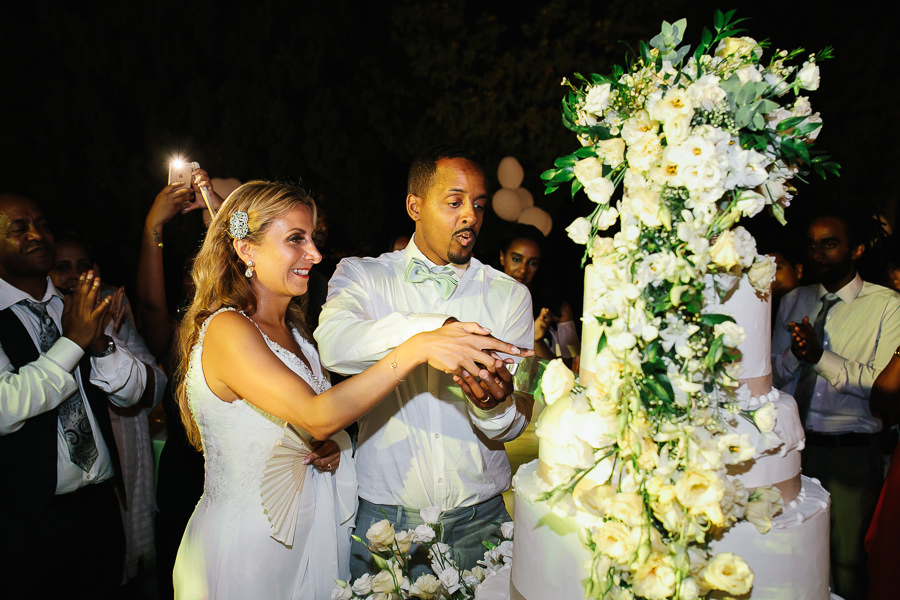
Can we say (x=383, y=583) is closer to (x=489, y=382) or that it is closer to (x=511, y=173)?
(x=489, y=382)

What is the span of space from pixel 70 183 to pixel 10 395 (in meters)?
8.51

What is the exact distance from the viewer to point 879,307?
4.16 metres

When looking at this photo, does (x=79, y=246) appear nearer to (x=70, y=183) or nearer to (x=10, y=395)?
(x=10, y=395)

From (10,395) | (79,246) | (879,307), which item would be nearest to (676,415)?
(10,395)

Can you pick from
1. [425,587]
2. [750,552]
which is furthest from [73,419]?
[750,552]

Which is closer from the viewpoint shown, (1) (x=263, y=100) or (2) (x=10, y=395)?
(2) (x=10, y=395)

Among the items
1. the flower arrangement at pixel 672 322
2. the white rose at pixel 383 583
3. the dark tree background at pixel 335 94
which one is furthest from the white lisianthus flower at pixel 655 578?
the dark tree background at pixel 335 94

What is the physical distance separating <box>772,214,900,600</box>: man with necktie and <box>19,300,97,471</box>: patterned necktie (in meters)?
3.93

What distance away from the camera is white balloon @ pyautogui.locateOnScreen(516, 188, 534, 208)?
11344 mm

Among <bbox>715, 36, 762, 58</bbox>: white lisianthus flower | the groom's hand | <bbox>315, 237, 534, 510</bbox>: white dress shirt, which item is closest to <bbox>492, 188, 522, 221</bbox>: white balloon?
<bbox>315, 237, 534, 510</bbox>: white dress shirt

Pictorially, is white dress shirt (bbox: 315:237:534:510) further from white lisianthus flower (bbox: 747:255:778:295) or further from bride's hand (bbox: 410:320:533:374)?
white lisianthus flower (bbox: 747:255:778:295)

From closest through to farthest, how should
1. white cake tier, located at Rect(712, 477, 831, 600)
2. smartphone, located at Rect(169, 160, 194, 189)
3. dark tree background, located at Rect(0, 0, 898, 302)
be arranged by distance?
white cake tier, located at Rect(712, 477, 831, 600) → smartphone, located at Rect(169, 160, 194, 189) → dark tree background, located at Rect(0, 0, 898, 302)

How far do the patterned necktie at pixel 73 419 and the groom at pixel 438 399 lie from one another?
1469 mm

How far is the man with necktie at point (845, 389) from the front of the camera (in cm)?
407
